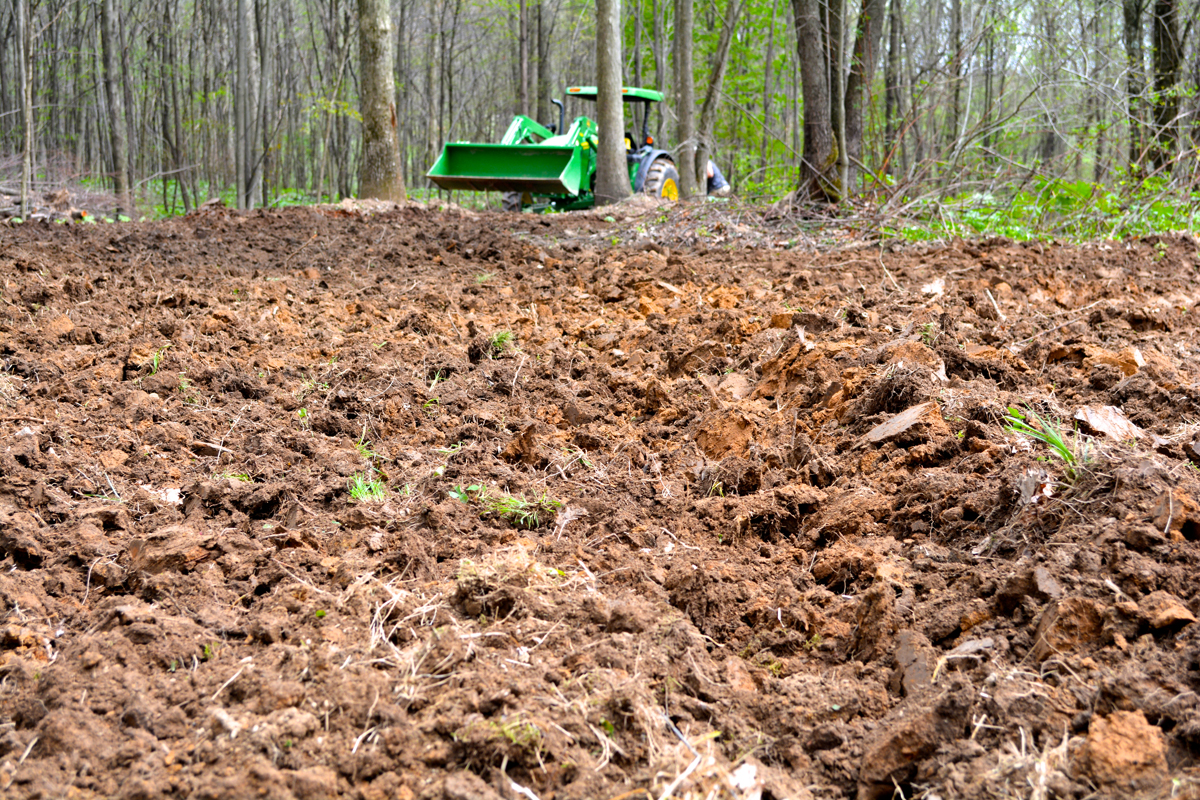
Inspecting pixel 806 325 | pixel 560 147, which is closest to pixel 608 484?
pixel 806 325

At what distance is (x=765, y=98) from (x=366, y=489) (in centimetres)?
1850

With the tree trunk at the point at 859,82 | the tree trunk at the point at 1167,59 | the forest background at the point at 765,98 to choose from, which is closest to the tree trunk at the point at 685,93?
the forest background at the point at 765,98

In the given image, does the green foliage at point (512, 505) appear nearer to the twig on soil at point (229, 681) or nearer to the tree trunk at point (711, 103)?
the twig on soil at point (229, 681)

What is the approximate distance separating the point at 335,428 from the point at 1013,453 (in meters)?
2.79

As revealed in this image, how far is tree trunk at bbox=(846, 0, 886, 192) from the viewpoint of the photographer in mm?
9477

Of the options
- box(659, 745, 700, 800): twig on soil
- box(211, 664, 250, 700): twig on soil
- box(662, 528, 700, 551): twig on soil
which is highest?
box(662, 528, 700, 551): twig on soil

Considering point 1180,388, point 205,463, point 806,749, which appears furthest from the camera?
point 205,463

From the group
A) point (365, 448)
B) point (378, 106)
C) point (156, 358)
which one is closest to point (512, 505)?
point (365, 448)

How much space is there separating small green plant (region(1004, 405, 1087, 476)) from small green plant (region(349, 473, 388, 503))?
229 centimetres

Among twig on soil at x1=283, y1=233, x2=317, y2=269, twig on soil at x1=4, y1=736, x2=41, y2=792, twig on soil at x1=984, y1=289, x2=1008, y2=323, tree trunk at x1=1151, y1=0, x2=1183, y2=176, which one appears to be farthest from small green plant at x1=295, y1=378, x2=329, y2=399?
tree trunk at x1=1151, y1=0, x2=1183, y2=176

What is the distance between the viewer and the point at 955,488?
9.22 feet

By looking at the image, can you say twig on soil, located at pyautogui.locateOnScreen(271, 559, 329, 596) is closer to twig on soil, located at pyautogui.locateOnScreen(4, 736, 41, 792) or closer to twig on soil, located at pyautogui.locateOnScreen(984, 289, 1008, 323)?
twig on soil, located at pyautogui.locateOnScreen(4, 736, 41, 792)

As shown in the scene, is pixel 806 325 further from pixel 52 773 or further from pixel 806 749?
pixel 52 773

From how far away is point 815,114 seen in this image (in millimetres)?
8773
